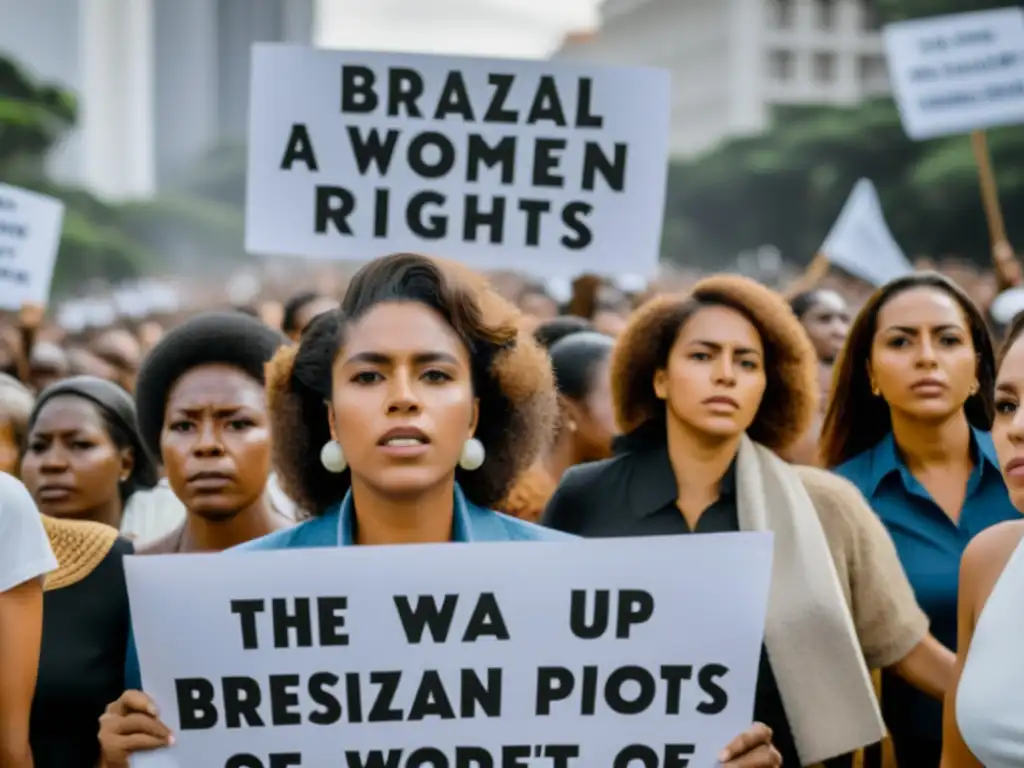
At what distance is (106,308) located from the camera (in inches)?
667

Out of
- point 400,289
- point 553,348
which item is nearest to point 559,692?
point 400,289

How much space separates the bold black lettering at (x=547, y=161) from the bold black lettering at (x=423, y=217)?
0.24 meters

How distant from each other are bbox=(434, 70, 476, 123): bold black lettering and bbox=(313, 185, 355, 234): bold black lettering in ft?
0.97

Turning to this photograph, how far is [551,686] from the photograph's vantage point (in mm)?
3244

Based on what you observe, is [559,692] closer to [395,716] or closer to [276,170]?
[395,716]

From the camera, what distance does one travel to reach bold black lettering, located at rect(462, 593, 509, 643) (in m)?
3.23

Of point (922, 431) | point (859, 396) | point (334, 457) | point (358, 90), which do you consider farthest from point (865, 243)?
point (334, 457)

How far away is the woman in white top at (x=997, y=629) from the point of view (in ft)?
9.48

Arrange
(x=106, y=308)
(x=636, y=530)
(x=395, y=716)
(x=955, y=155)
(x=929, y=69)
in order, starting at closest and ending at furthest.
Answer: (x=395, y=716) < (x=636, y=530) < (x=929, y=69) < (x=106, y=308) < (x=955, y=155)

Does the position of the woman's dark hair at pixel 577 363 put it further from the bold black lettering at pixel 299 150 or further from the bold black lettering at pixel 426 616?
the bold black lettering at pixel 426 616

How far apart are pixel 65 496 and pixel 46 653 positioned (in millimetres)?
1176

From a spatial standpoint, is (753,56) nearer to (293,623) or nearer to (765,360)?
(765,360)

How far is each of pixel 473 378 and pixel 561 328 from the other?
285 centimetres

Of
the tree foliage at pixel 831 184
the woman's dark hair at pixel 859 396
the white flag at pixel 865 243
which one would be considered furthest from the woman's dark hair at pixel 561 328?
the tree foliage at pixel 831 184
